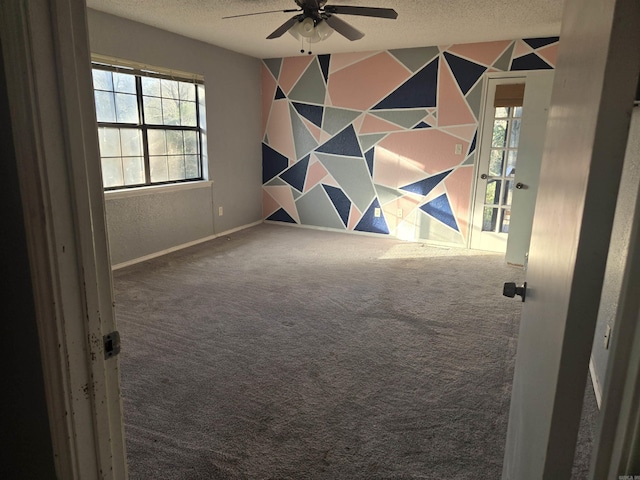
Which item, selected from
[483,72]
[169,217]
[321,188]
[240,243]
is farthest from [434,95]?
[169,217]

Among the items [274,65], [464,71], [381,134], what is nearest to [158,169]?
[274,65]

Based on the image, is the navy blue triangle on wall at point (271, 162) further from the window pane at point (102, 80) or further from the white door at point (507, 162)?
the white door at point (507, 162)

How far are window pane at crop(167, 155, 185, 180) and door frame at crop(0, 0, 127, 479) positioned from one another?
4329 mm

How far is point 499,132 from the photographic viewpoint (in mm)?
4930

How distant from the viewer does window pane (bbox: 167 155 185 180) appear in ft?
16.3

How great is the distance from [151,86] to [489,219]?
13.8 ft

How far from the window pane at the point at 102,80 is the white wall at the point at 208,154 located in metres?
0.20

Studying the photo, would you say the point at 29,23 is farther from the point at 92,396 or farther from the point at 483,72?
the point at 483,72

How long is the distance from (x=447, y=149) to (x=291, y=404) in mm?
4081

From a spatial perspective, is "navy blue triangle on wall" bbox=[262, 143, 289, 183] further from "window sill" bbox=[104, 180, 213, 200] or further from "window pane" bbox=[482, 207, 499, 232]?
"window pane" bbox=[482, 207, 499, 232]

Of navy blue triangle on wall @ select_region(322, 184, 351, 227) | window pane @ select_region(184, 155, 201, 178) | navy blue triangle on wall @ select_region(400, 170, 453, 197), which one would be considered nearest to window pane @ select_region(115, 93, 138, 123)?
window pane @ select_region(184, 155, 201, 178)

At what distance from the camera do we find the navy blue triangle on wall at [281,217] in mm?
6512

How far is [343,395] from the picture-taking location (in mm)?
2236

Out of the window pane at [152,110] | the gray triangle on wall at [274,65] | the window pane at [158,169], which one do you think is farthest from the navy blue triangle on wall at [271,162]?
the window pane at [152,110]
